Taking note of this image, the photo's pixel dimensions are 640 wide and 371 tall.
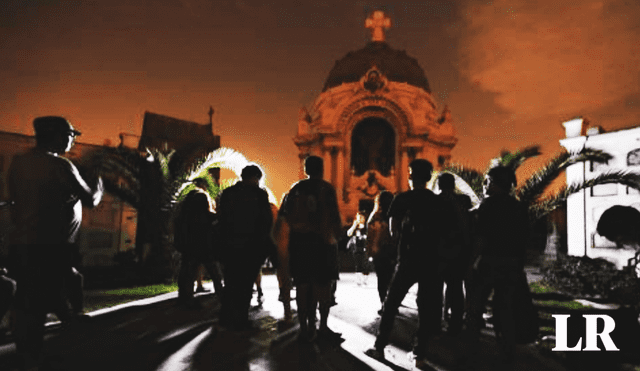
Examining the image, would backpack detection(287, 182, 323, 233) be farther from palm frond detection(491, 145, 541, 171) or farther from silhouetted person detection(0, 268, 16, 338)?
palm frond detection(491, 145, 541, 171)

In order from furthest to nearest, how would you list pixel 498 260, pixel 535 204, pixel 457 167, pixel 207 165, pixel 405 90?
pixel 405 90, pixel 207 165, pixel 457 167, pixel 535 204, pixel 498 260

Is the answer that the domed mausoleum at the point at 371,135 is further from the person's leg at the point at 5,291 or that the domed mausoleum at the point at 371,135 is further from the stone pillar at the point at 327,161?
the person's leg at the point at 5,291

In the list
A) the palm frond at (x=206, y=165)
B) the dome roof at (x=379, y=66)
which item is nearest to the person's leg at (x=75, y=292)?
the palm frond at (x=206, y=165)

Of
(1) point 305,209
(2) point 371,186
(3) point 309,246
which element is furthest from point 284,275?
(2) point 371,186

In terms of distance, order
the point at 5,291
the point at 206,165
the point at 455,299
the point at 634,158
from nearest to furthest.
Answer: the point at 5,291, the point at 455,299, the point at 206,165, the point at 634,158

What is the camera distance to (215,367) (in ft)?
12.2

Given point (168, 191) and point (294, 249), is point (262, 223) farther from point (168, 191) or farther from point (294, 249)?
point (168, 191)

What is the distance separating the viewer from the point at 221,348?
4.38 metres

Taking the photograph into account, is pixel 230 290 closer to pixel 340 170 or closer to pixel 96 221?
pixel 96 221

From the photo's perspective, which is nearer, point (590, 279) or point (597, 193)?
point (590, 279)

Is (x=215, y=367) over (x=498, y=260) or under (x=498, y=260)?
under

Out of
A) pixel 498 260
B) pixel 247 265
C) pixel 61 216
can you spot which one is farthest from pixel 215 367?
pixel 498 260

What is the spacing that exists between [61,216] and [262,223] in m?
2.04

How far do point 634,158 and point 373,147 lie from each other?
14.6m
